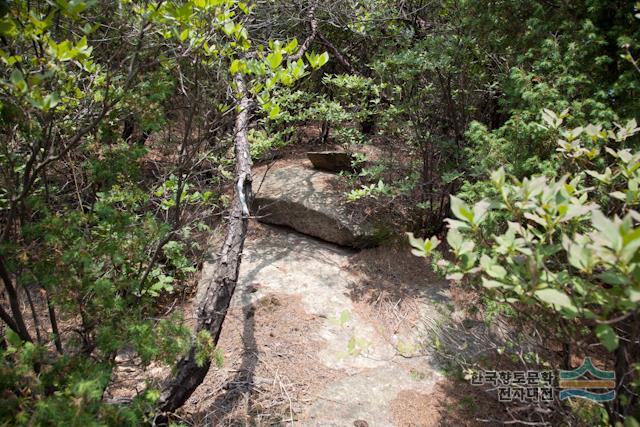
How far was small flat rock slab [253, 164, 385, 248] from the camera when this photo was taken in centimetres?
500

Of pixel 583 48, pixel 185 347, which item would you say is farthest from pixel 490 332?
pixel 185 347

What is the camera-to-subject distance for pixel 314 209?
5.15m

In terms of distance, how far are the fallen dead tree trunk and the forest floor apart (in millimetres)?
395

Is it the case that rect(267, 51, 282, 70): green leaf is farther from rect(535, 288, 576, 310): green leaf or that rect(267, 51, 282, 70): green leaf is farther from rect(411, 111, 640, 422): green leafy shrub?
rect(535, 288, 576, 310): green leaf

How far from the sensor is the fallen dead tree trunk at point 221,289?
102 inches

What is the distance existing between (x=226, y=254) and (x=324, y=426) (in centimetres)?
138

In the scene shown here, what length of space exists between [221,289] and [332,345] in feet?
4.05

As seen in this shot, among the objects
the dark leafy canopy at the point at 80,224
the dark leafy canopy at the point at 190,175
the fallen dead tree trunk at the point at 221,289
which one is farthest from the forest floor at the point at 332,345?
the dark leafy canopy at the point at 80,224

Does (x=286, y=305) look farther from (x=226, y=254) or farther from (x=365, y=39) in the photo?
(x=365, y=39)

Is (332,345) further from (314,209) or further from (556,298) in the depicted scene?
(556,298)

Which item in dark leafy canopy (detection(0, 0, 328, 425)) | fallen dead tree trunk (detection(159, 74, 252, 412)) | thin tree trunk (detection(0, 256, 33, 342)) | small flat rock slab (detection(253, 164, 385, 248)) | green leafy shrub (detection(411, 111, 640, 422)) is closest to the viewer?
green leafy shrub (detection(411, 111, 640, 422))

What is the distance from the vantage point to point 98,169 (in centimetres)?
219

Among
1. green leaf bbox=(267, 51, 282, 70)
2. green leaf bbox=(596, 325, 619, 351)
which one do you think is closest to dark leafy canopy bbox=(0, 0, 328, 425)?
green leaf bbox=(267, 51, 282, 70)

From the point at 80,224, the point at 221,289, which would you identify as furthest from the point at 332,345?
the point at 80,224
